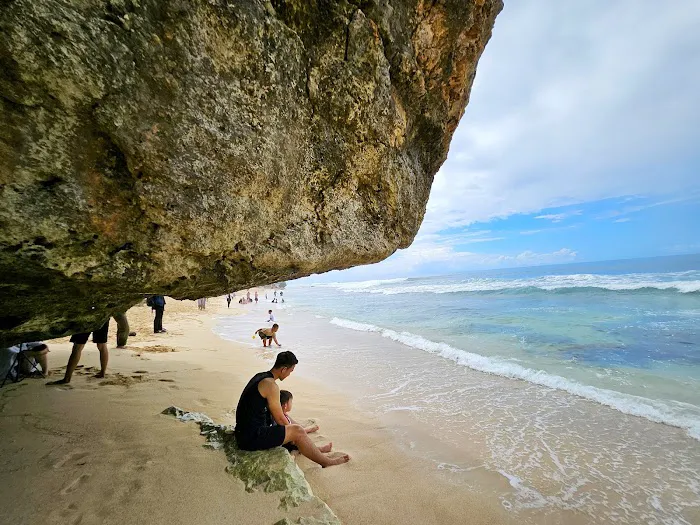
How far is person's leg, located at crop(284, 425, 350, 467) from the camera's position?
3.87 metres

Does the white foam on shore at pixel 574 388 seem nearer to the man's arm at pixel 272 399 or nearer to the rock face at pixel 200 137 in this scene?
the rock face at pixel 200 137

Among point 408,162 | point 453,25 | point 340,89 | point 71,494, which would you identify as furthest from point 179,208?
point 453,25

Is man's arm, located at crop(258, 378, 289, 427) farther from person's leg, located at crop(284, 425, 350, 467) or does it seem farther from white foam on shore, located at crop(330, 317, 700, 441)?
white foam on shore, located at crop(330, 317, 700, 441)

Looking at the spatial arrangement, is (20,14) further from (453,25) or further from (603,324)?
(603,324)

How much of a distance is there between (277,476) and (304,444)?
30.4 inches

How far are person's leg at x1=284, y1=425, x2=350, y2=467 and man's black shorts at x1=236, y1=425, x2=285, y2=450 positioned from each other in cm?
10

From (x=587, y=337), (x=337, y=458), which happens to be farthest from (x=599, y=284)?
(x=337, y=458)

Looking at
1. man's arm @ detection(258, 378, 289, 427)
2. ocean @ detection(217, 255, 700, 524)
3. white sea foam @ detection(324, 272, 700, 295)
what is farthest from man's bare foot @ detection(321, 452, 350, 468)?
white sea foam @ detection(324, 272, 700, 295)

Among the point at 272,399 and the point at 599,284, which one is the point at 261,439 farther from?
the point at 599,284

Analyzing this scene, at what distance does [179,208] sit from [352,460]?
11.9 feet

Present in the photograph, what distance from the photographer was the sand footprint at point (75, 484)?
112 inches

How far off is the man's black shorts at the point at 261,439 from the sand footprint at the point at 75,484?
136 centimetres

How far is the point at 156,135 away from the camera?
2.34m

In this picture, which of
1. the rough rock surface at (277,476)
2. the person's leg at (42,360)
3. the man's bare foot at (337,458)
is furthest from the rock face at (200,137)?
the man's bare foot at (337,458)
